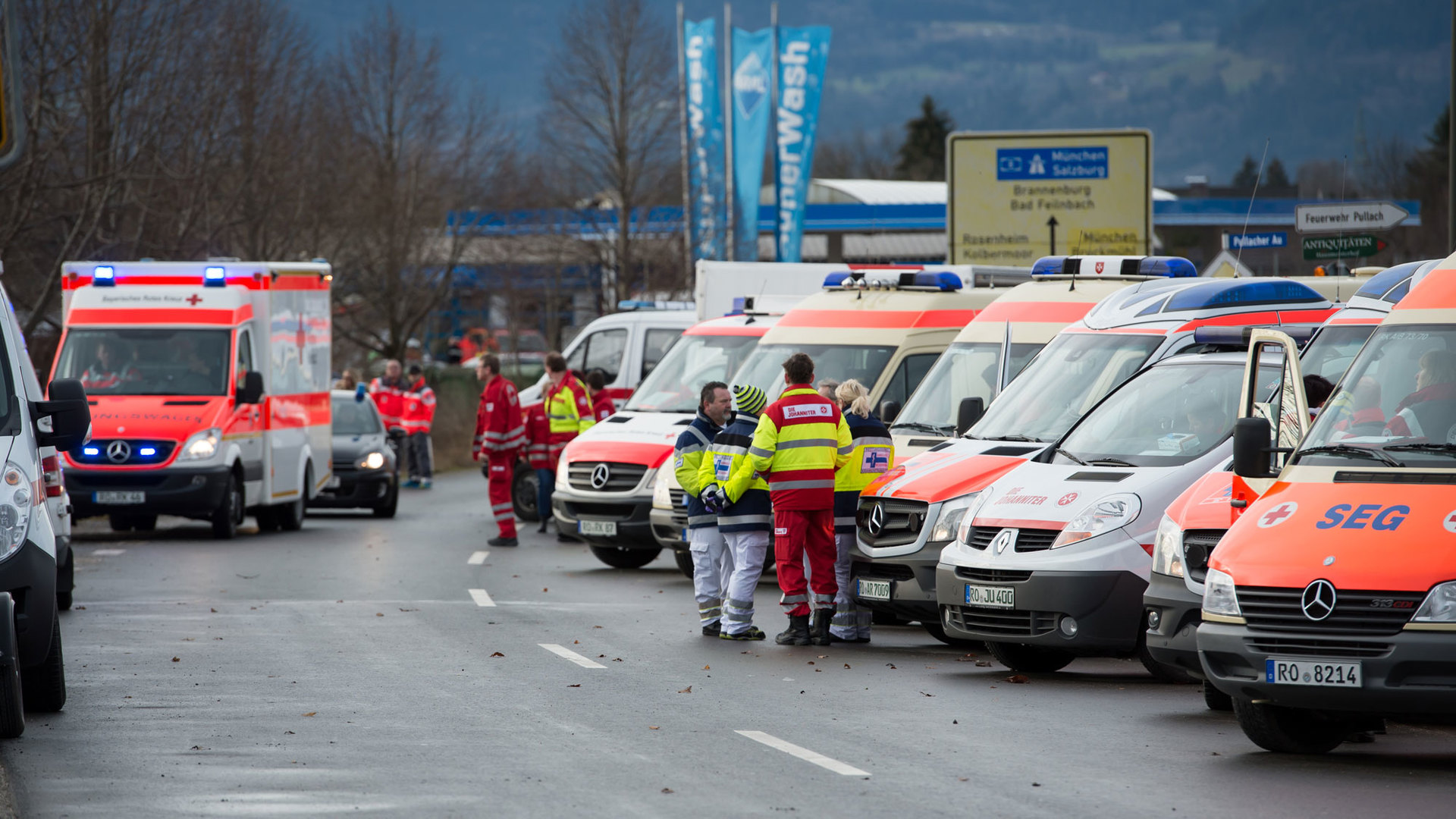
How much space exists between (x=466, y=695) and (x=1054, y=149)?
57.8 ft

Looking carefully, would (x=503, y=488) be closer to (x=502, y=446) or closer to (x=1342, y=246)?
(x=502, y=446)

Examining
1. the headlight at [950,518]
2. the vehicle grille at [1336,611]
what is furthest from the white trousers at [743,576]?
the vehicle grille at [1336,611]

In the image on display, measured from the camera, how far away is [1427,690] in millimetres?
7621

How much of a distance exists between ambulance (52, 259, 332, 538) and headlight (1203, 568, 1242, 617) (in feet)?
49.1

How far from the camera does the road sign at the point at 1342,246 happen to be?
2039 centimetres

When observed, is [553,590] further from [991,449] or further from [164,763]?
A: [164,763]

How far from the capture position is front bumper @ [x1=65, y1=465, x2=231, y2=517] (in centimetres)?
2097

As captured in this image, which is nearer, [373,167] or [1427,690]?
[1427,690]

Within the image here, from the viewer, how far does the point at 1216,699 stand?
10039mm

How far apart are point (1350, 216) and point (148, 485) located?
518 inches

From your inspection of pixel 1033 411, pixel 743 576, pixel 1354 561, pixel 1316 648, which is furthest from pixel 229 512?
pixel 1354 561

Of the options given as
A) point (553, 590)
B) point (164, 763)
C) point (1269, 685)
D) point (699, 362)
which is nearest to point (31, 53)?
point (699, 362)

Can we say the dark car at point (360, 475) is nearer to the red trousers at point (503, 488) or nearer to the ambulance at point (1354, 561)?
the red trousers at point (503, 488)

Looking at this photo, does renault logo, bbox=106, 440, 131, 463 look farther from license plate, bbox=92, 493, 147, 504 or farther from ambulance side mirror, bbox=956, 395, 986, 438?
ambulance side mirror, bbox=956, 395, 986, 438
